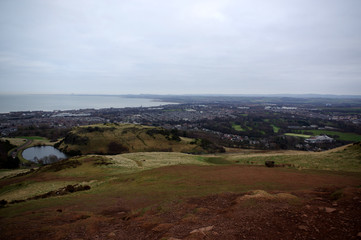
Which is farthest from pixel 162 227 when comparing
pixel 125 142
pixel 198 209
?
pixel 125 142

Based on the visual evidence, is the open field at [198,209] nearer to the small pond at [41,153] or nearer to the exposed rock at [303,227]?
the exposed rock at [303,227]

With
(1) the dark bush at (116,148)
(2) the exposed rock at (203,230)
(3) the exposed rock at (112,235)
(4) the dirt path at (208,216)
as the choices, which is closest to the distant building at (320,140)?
(1) the dark bush at (116,148)

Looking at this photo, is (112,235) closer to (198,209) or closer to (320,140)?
(198,209)

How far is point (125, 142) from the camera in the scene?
302 feet

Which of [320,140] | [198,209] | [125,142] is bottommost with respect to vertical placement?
[320,140]

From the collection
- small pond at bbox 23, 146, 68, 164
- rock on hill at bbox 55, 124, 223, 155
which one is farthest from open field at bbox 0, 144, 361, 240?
rock on hill at bbox 55, 124, 223, 155

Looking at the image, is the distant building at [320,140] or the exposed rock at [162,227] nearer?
the exposed rock at [162,227]

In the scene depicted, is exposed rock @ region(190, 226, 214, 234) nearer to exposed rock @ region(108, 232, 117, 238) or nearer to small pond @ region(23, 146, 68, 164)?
exposed rock @ region(108, 232, 117, 238)

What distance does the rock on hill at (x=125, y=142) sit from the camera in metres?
86.5

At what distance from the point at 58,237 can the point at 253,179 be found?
58.3 ft

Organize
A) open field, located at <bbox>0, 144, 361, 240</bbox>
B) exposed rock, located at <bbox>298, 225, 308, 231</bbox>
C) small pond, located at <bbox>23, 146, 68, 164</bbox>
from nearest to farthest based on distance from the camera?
1. exposed rock, located at <bbox>298, 225, 308, 231</bbox>
2. open field, located at <bbox>0, 144, 361, 240</bbox>
3. small pond, located at <bbox>23, 146, 68, 164</bbox>

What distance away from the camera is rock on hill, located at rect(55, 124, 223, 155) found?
8650cm

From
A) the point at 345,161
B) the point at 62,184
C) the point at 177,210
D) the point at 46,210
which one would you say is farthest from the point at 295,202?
the point at 62,184

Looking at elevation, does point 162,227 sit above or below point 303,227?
below
